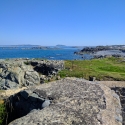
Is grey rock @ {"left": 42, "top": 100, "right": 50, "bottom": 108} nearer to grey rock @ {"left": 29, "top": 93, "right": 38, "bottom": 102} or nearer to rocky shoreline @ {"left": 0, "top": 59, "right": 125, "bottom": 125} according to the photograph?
rocky shoreline @ {"left": 0, "top": 59, "right": 125, "bottom": 125}

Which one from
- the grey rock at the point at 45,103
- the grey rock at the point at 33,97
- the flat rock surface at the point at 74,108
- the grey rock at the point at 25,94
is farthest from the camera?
the grey rock at the point at 25,94

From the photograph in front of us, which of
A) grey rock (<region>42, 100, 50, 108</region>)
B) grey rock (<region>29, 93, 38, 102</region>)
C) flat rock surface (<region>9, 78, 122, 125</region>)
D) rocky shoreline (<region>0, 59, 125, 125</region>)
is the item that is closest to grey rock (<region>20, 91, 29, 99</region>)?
rocky shoreline (<region>0, 59, 125, 125</region>)

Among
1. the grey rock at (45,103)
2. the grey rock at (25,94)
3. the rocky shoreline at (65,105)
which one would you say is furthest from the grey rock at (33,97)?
the grey rock at (45,103)

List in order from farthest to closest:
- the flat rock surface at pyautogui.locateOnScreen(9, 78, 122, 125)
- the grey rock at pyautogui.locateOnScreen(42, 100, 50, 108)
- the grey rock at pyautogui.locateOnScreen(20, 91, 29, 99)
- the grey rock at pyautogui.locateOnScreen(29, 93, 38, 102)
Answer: the grey rock at pyautogui.locateOnScreen(20, 91, 29, 99) < the grey rock at pyautogui.locateOnScreen(29, 93, 38, 102) < the grey rock at pyautogui.locateOnScreen(42, 100, 50, 108) < the flat rock surface at pyautogui.locateOnScreen(9, 78, 122, 125)

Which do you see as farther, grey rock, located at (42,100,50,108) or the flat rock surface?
grey rock, located at (42,100,50,108)

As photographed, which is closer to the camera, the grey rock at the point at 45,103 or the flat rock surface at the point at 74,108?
the flat rock surface at the point at 74,108

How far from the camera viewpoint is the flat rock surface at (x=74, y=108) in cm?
716

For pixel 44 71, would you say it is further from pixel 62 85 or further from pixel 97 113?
pixel 97 113

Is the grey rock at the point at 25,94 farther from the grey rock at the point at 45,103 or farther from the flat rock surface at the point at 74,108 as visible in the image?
the grey rock at the point at 45,103

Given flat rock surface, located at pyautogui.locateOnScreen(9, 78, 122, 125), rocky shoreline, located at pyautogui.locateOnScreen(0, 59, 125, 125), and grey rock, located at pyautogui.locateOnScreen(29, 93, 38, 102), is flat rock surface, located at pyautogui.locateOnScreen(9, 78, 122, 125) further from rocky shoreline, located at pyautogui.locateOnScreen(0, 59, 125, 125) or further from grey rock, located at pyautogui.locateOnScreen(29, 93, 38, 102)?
grey rock, located at pyautogui.locateOnScreen(29, 93, 38, 102)

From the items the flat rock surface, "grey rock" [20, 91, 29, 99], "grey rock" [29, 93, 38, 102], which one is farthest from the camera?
"grey rock" [20, 91, 29, 99]

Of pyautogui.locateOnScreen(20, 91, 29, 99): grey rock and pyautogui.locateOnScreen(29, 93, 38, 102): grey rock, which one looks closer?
pyautogui.locateOnScreen(29, 93, 38, 102): grey rock

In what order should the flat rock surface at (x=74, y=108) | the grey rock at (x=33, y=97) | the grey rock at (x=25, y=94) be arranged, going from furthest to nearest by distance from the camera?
the grey rock at (x=25, y=94) → the grey rock at (x=33, y=97) → the flat rock surface at (x=74, y=108)

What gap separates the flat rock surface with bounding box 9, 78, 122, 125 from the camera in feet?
23.5
